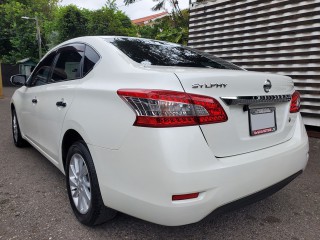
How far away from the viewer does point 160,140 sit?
168 centimetres

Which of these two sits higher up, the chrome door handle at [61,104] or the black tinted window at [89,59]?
the black tinted window at [89,59]

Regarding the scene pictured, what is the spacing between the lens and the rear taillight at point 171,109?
171 centimetres

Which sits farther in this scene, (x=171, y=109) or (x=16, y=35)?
(x=16, y=35)

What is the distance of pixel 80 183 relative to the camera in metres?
2.37

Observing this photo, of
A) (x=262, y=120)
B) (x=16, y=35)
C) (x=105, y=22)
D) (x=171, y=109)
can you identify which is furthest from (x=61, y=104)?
(x=16, y=35)

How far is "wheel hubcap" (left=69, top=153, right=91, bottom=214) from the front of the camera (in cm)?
228

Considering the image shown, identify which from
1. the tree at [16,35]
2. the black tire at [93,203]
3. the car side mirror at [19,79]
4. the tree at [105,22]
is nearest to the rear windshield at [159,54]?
the black tire at [93,203]

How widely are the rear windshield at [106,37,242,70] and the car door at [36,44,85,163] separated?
432 mm

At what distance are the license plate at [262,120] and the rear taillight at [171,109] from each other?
368mm

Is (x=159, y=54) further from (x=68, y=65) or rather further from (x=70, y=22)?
(x=70, y=22)

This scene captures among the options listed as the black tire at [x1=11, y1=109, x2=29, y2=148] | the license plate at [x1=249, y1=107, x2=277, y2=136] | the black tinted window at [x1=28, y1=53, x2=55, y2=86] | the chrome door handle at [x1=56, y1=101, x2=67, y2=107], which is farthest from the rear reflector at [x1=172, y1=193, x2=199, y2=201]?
the black tire at [x1=11, y1=109, x2=29, y2=148]

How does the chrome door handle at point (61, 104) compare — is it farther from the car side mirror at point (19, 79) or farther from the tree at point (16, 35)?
the tree at point (16, 35)

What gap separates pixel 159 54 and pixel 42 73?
1702 millimetres

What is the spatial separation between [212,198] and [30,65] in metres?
25.9
